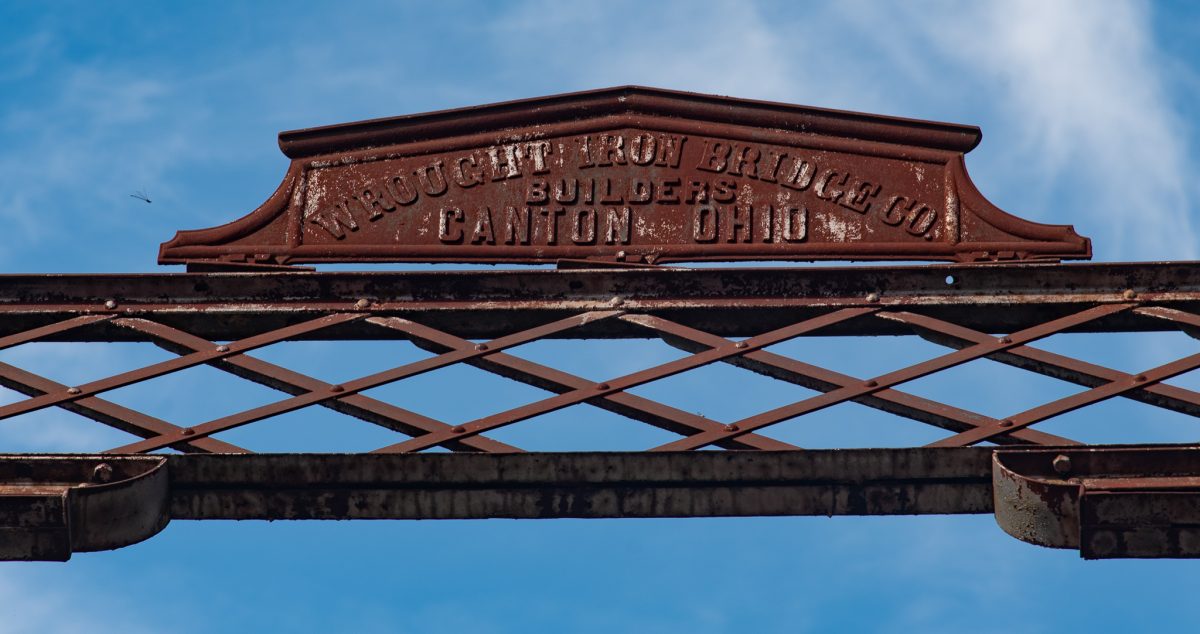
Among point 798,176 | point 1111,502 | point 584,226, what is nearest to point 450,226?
point 584,226

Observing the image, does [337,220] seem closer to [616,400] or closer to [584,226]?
[584,226]

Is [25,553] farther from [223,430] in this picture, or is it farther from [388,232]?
[388,232]

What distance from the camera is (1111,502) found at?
7605 mm

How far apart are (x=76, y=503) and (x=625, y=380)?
2.46 metres

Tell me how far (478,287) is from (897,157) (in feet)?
7.41

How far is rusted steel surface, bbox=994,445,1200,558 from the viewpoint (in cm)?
759

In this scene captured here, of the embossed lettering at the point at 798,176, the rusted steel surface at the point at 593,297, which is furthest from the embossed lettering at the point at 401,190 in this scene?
the embossed lettering at the point at 798,176

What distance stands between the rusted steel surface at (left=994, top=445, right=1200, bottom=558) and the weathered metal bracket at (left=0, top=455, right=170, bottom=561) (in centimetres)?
352

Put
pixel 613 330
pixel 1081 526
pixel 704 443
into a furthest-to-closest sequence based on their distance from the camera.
Answer: pixel 613 330 → pixel 704 443 → pixel 1081 526

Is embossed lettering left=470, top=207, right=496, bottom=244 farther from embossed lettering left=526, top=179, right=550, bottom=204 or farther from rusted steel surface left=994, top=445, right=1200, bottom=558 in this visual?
rusted steel surface left=994, top=445, right=1200, bottom=558

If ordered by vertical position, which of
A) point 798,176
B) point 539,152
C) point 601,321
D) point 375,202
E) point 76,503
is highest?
point 539,152

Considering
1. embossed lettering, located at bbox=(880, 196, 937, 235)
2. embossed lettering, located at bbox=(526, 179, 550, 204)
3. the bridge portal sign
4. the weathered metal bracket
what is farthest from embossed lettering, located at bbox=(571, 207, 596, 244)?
the weathered metal bracket

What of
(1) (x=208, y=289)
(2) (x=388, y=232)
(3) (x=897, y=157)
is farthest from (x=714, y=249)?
(1) (x=208, y=289)

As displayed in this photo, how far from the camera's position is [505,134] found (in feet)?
32.4
